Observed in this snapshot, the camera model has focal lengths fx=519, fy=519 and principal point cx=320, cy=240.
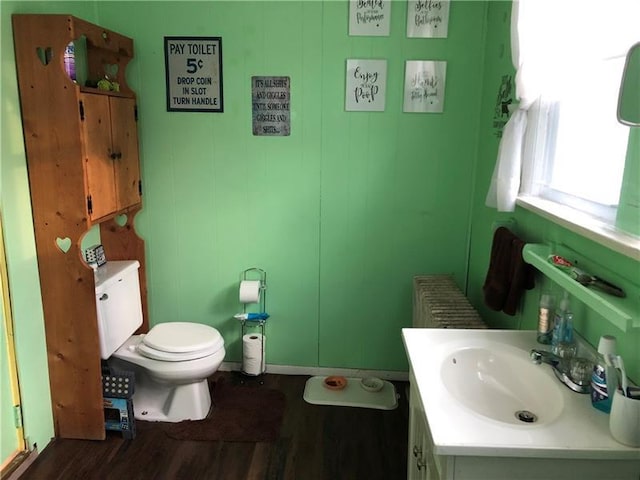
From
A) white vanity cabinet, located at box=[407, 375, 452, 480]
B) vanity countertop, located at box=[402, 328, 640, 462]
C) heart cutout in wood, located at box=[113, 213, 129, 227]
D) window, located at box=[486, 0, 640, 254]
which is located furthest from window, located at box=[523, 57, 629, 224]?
heart cutout in wood, located at box=[113, 213, 129, 227]

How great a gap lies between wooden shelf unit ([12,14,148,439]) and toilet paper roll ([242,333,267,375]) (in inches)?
33.4

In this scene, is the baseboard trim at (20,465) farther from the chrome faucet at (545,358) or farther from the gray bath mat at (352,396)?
the chrome faucet at (545,358)

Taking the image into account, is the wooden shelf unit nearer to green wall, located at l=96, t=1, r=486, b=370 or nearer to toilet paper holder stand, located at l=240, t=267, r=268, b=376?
green wall, located at l=96, t=1, r=486, b=370

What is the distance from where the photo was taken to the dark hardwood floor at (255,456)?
2297mm

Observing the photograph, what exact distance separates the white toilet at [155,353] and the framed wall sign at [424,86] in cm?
164

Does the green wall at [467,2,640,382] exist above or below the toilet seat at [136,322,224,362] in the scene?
above

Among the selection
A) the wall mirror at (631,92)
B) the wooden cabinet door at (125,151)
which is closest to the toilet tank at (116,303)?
the wooden cabinet door at (125,151)

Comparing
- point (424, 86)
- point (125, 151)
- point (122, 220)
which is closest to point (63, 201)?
point (125, 151)

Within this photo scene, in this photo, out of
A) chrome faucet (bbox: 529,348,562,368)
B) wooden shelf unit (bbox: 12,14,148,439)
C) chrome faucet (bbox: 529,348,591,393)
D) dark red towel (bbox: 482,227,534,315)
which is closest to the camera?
chrome faucet (bbox: 529,348,591,393)

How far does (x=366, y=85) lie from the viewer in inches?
110

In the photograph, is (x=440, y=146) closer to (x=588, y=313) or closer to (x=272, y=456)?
(x=588, y=313)

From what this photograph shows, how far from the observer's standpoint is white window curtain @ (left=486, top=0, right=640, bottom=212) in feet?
4.96

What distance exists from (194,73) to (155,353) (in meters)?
1.51

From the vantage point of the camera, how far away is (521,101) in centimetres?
195
